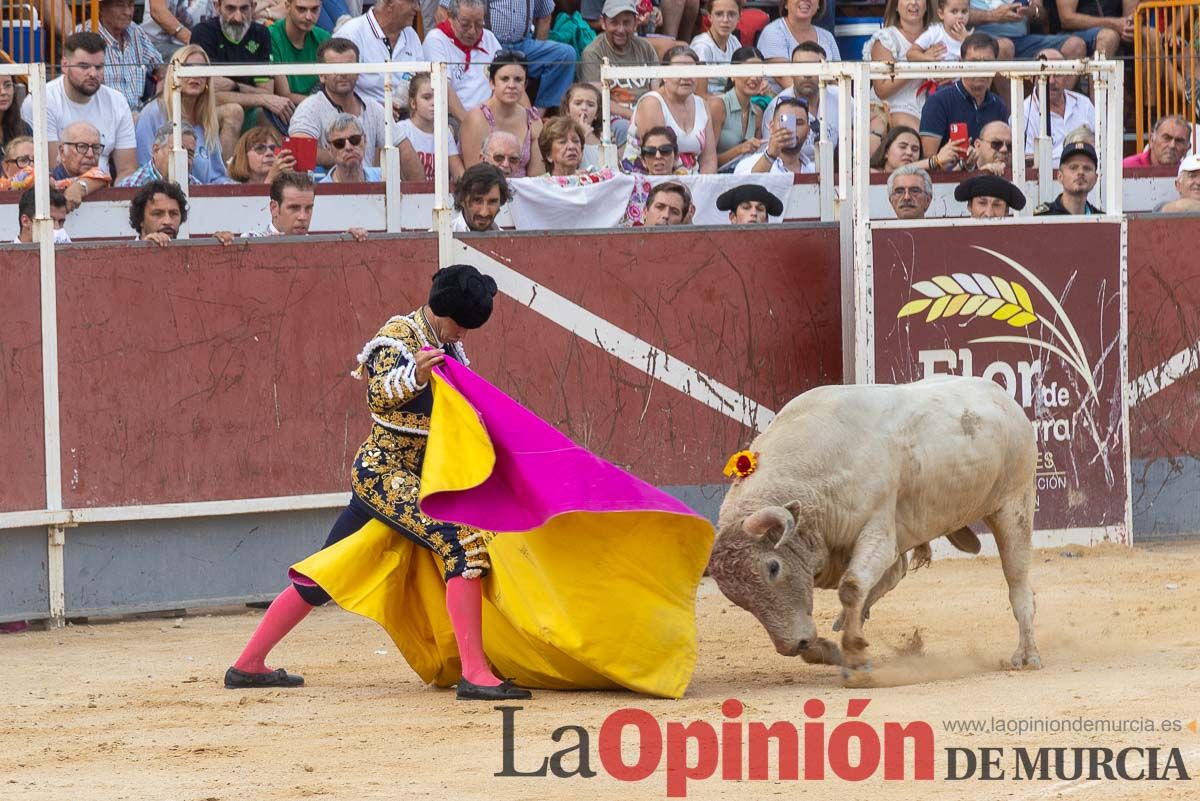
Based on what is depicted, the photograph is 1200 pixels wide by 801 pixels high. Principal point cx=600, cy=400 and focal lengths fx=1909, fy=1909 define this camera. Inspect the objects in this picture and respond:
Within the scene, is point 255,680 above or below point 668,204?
below

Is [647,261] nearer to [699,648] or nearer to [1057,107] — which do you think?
[699,648]

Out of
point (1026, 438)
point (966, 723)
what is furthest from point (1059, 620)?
point (966, 723)

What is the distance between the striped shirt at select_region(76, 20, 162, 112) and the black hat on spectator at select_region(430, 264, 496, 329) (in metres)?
5.65

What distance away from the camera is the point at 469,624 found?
7078mm

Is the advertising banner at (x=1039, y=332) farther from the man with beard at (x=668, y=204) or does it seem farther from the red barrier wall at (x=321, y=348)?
the man with beard at (x=668, y=204)

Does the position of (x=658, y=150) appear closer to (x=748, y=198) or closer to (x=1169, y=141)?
(x=748, y=198)

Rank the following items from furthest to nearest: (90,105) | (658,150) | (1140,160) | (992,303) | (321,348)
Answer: (1140,160), (658,150), (90,105), (992,303), (321,348)

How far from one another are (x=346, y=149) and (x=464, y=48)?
1.76 m

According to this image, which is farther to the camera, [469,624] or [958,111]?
[958,111]

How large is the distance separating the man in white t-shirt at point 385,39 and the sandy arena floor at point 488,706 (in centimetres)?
434

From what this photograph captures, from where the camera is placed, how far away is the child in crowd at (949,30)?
48.0 ft

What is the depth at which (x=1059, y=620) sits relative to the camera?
29.3ft

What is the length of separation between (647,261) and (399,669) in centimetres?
312

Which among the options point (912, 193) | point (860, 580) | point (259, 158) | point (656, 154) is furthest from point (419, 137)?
point (860, 580)
